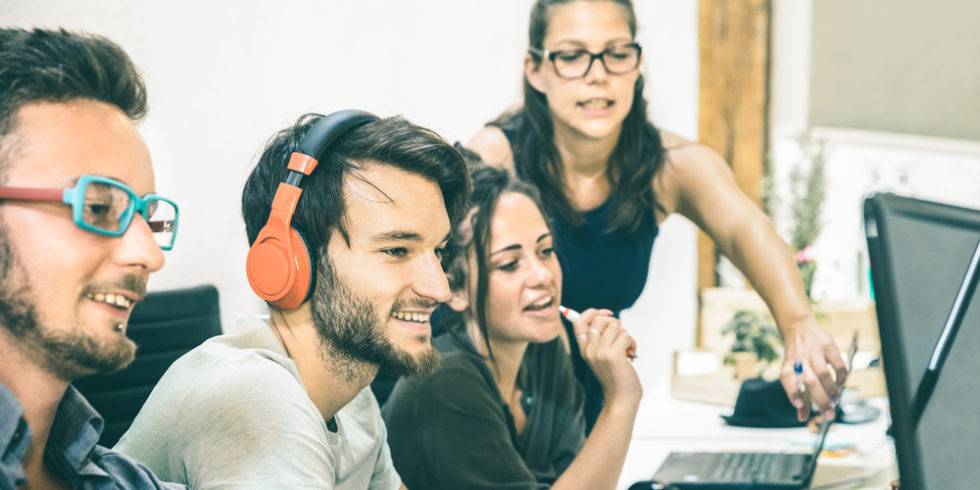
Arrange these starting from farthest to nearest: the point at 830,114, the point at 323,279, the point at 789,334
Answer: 1. the point at 830,114
2. the point at 789,334
3. the point at 323,279

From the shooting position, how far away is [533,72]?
5.13 feet

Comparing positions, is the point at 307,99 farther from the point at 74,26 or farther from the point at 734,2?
the point at 734,2

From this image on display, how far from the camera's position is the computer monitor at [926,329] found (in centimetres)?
63

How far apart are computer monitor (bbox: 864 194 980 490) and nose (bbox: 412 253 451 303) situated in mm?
474

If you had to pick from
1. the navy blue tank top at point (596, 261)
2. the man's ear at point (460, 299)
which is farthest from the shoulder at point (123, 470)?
the navy blue tank top at point (596, 261)

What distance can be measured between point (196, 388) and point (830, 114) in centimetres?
311

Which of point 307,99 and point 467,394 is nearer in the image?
point 307,99

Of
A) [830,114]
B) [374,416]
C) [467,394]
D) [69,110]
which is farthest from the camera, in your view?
[830,114]

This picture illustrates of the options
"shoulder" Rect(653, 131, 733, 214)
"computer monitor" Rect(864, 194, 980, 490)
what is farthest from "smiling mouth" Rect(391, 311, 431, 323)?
"shoulder" Rect(653, 131, 733, 214)

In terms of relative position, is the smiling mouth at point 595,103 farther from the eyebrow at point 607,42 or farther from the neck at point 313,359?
the neck at point 313,359

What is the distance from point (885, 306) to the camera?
0.65 m

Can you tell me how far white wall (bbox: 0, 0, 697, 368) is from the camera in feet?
3.17

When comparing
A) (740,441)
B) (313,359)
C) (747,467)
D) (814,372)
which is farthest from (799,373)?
(313,359)

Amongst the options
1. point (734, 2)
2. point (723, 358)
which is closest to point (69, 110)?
point (723, 358)
